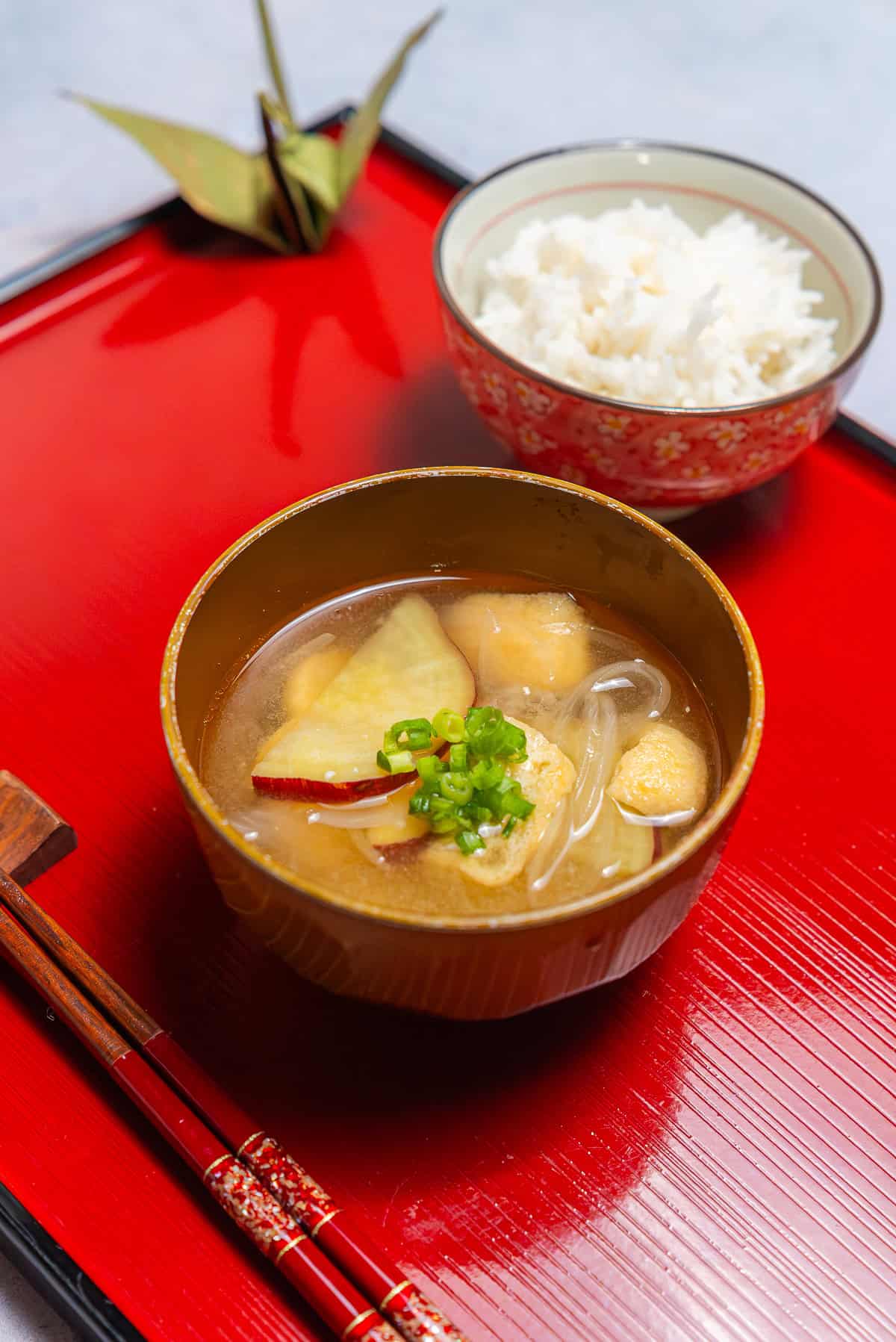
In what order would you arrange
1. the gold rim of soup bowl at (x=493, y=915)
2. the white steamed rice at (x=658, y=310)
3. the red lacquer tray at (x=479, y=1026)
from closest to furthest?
the gold rim of soup bowl at (x=493, y=915)
the red lacquer tray at (x=479, y=1026)
the white steamed rice at (x=658, y=310)

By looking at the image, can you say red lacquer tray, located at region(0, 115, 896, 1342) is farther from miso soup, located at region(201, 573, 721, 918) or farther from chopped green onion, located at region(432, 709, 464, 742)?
chopped green onion, located at region(432, 709, 464, 742)

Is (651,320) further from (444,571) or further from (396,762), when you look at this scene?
(396,762)

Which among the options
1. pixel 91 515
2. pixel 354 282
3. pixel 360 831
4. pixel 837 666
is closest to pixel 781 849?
pixel 837 666

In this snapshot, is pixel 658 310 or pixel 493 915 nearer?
pixel 493 915

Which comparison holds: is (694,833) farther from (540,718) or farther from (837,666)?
(837,666)

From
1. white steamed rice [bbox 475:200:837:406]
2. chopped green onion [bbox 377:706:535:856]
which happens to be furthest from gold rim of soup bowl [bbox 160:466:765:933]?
white steamed rice [bbox 475:200:837:406]

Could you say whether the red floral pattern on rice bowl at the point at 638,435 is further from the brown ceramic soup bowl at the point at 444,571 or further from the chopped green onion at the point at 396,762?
the chopped green onion at the point at 396,762

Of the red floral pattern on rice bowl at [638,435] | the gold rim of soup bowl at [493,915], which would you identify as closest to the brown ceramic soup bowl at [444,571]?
the gold rim of soup bowl at [493,915]

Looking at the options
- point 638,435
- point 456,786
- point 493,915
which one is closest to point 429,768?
point 456,786
